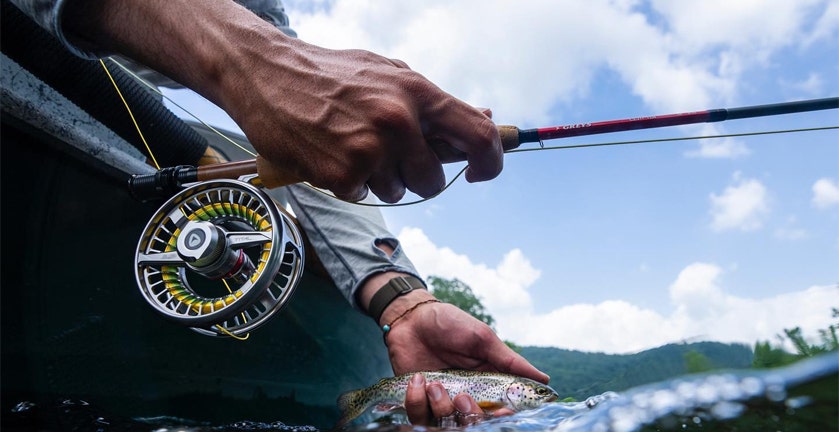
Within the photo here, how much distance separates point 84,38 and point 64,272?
84 centimetres

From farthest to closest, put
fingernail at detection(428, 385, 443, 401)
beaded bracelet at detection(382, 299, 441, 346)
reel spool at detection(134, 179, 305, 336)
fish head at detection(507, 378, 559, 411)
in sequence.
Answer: beaded bracelet at detection(382, 299, 441, 346) < fish head at detection(507, 378, 559, 411) < fingernail at detection(428, 385, 443, 401) < reel spool at detection(134, 179, 305, 336)

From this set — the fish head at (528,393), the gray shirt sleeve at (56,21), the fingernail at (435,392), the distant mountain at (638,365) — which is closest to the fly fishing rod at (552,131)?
the gray shirt sleeve at (56,21)

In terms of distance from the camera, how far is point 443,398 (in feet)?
5.68

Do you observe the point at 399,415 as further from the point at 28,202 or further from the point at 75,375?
the point at 28,202

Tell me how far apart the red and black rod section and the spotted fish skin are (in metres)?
0.87

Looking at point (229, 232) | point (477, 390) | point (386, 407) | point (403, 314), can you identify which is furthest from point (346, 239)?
point (229, 232)

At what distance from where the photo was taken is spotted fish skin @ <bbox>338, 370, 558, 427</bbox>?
1.98 m

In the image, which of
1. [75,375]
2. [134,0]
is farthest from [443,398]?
[134,0]

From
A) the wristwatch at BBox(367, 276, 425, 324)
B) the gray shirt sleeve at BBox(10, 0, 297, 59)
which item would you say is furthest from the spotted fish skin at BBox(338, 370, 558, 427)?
the gray shirt sleeve at BBox(10, 0, 297, 59)

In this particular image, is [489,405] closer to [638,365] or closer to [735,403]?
[638,365]

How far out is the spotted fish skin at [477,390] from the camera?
198 centimetres

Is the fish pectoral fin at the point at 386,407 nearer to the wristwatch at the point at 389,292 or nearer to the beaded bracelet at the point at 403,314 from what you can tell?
the beaded bracelet at the point at 403,314

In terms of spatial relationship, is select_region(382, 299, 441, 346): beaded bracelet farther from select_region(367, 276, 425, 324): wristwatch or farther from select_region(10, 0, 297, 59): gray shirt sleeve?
select_region(10, 0, 297, 59): gray shirt sleeve

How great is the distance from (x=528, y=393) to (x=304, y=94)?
4.32 feet
